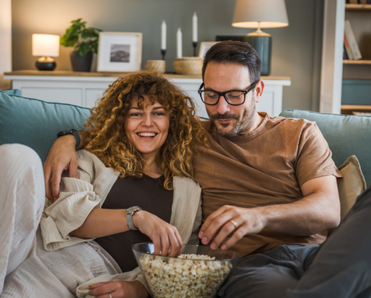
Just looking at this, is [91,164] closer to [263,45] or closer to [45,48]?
[263,45]

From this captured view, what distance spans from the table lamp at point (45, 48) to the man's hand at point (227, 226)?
2.76 m

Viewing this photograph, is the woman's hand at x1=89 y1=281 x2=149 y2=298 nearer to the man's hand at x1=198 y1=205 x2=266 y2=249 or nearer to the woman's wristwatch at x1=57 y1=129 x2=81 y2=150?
the man's hand at x1=198 y1=205 x2=266 y2=249

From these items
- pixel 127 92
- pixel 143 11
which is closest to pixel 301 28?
pixel 143 11

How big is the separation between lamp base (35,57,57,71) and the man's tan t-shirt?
2.30m

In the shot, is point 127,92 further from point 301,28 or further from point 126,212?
point 301,28

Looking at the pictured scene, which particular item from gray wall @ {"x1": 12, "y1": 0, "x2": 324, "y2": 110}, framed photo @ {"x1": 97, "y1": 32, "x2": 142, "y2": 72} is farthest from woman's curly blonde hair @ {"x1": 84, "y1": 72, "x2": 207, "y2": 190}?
gray wall @ {"x1": 12, "y1": 0, "x2": 324, "y2": 110}

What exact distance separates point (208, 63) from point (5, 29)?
2559 millimetres

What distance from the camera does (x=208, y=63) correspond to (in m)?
1.51

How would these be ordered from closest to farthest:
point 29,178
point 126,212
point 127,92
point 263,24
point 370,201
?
point 370,201 < point 29,178 < point 126,212 < point 127,92 < point 263,24

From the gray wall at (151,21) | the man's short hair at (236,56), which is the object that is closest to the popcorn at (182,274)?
the man's short hair at (236,56)

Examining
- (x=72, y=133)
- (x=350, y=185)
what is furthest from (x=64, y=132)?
(x=350, y=185)

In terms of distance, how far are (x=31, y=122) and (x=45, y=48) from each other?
1.97 m

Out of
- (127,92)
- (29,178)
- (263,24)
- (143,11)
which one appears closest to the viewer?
(29,178)

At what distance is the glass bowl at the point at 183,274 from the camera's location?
0.95 metres
